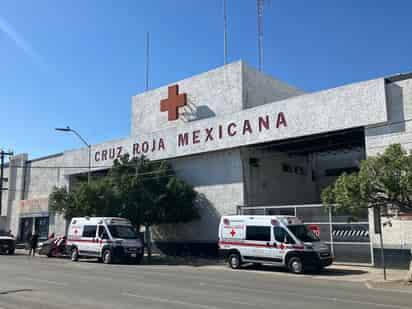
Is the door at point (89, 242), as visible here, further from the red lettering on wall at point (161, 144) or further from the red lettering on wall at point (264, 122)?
the red lettering on wall at point (264, 122)

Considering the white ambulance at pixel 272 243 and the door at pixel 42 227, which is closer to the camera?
the white ambulance at pixel 272 243

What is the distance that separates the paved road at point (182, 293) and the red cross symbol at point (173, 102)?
1694 cm

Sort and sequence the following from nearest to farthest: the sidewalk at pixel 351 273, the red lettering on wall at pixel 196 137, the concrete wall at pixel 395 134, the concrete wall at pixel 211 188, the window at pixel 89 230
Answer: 1. the sidewalk at pixel 351 273
2. the concrete wall at pixel 395 134
3. the window at pixel 89 230
4. the concrete wall at pixel 211 188
5. the red lettering on wall at pixel 196 137

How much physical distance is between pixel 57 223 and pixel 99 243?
16.1 m

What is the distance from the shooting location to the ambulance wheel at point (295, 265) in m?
18.0

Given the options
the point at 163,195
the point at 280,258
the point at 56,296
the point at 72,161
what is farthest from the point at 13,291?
the point at 72,161

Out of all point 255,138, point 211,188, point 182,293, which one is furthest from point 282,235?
point 211,188

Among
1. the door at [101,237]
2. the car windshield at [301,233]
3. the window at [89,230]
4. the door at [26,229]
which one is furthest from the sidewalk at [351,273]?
the door at [26,229]

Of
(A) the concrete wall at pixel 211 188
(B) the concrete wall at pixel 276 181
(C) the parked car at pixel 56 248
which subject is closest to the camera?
(A) the concrete wall at pixel 211 188

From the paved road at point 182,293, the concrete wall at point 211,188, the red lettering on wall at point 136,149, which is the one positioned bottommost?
the paved road at point 182,293

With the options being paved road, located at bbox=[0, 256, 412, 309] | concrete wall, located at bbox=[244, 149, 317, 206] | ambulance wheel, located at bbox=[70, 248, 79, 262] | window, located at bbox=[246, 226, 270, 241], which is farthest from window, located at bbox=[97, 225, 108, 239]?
concrete wall, located at bbox=[244, 149, 317, 206]

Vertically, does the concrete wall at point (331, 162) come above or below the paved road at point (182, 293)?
above

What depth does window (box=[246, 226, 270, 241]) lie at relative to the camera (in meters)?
19.3

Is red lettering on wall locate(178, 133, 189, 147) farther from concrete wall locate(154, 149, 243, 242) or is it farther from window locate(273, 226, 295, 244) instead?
window locate(273, 226, 295, 244)
